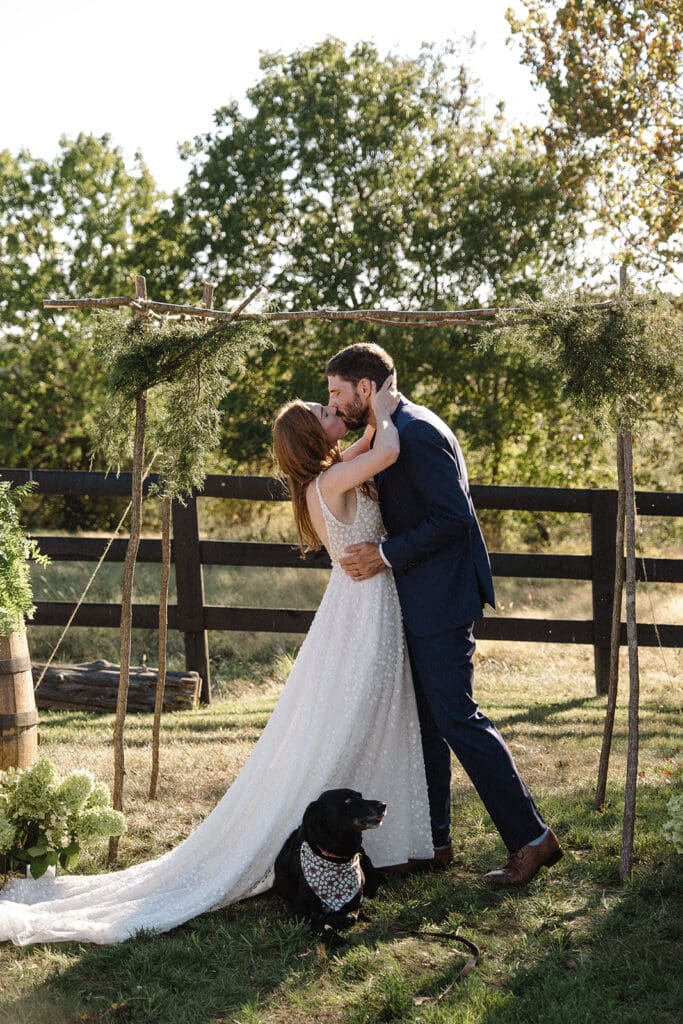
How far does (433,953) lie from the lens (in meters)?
3.32

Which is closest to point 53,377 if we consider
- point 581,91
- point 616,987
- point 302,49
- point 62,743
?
point 302,49

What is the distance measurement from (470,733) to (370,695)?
1.39ft

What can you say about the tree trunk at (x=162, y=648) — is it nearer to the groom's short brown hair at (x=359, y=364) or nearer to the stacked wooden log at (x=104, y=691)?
the groom's short brown hair at (x=359, y=364)

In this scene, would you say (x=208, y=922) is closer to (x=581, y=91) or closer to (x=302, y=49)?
(x=581, y=91)

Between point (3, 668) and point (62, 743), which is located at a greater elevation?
point (3, 668)

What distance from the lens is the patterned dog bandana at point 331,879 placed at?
11.4ft

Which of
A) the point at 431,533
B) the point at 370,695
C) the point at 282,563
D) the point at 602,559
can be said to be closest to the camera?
the point at 431,533

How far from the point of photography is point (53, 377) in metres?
23.2

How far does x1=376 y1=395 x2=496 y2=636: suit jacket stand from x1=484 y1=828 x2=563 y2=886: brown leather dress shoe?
89 centimetres

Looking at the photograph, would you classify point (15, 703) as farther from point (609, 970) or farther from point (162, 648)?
point (609, 970)

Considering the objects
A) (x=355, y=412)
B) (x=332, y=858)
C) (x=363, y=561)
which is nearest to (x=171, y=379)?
(x=355, y=412)

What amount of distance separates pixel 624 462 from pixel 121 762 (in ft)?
8.54

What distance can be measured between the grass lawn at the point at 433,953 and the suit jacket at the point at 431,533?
1050mm

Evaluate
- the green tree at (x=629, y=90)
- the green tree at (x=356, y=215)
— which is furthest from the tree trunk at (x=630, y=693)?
the green tree at (x=356, y=215)
